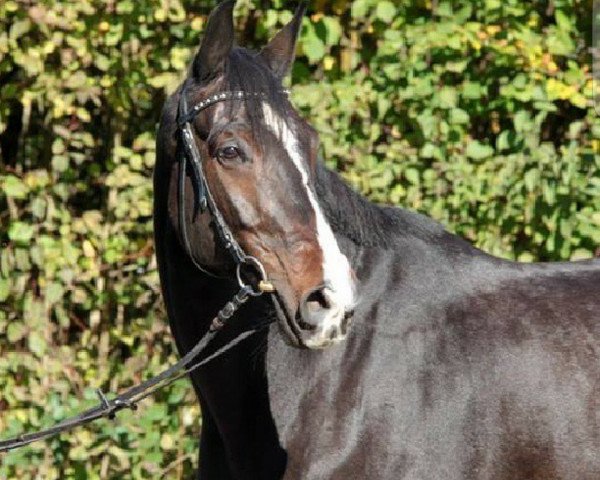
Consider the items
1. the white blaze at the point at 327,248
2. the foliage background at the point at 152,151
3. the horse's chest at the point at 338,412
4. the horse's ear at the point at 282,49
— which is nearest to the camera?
the white blaze at the point at 327,248

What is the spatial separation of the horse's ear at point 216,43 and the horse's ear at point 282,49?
1.02 ft

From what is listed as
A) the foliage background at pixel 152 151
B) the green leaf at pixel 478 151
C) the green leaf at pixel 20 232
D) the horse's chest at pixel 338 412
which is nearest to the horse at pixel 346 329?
the horse's chest at pixel 338 412

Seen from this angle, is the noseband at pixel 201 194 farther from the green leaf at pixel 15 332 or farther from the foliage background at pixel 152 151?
the green leaf at pixel 15 332

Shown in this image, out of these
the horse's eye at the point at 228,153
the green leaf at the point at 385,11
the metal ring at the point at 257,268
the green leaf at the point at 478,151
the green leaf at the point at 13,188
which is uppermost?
the green leaf at the point at 385,11

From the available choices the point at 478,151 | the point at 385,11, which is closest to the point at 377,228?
the point at 478,151

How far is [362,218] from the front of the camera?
3758 millimetres

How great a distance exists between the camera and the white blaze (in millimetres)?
3230

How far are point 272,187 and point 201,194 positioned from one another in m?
0.24

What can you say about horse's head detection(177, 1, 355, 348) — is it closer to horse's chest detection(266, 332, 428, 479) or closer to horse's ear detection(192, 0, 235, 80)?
horse's ear detection(192, 0, 235, 80)

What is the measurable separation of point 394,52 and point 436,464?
10.8 feet

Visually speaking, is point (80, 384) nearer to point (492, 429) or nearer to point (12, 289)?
point (12, 289)

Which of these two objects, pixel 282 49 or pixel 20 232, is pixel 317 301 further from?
pixel 20 232

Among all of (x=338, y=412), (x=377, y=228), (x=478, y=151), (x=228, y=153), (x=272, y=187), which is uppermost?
(x=228, y=153)

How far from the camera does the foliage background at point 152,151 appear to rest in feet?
19.9
